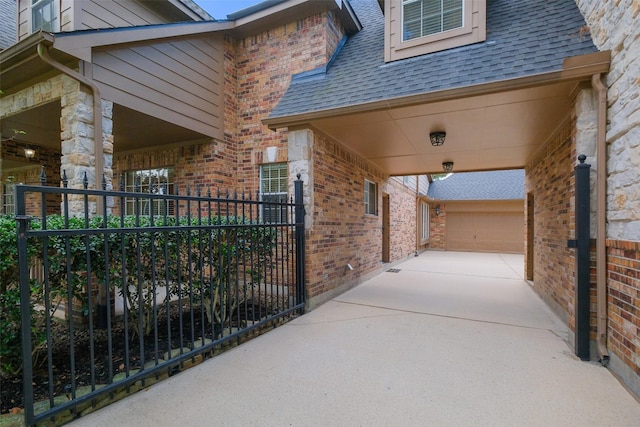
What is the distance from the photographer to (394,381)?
8.49ft

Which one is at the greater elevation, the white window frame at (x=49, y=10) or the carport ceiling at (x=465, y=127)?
the white window frame at (x=49, y=10)

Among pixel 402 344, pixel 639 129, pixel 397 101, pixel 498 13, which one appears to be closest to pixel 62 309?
pixel 402 344

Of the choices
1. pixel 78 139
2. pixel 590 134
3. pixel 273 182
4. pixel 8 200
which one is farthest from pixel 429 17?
pixel 8 200

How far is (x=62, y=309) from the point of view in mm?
4293

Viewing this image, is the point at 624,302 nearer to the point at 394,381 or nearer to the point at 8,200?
the point at 394,381

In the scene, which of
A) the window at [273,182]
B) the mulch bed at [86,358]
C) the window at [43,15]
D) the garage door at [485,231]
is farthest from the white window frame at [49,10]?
the garage door at [485,231]

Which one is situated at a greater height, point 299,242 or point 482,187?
point 482,187

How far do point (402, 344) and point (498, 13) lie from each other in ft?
15.8

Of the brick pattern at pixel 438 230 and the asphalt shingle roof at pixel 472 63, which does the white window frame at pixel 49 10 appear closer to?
the asphalt shingle roof at pixel 472 63

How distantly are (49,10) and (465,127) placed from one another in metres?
6.58

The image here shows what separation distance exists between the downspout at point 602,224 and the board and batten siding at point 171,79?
18.3 ft

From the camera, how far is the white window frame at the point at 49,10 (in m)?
4.38

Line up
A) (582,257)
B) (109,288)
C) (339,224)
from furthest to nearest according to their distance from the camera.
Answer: (339,224)
(582,257)
(109,288)

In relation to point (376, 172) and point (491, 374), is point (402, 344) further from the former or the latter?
point (376, 172)
